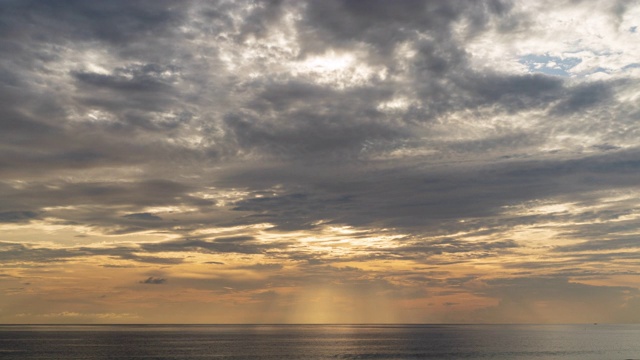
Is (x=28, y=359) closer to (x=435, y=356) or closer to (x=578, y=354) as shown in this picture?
(x=435, y=356)

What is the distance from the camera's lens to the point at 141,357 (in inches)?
6467

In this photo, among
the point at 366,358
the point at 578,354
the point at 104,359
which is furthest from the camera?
the point at 578,354

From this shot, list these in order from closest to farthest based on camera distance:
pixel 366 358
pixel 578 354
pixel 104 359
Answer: pixel 104 359 < pixel 366 358 < pixel 578 354

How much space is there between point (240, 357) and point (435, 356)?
61255 mm

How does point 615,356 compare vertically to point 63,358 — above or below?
below

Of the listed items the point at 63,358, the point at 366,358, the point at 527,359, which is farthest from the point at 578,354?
the point at 63,358

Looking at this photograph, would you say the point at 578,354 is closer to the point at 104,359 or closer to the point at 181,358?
the point at 181,358

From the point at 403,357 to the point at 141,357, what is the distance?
79.0 metres

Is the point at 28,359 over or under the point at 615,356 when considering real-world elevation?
over

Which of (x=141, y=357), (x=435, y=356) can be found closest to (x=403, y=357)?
(x=435, y=356)

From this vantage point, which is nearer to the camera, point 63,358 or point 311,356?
point 63,358

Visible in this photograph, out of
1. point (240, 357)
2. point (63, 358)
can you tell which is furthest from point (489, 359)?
point (63, 358)

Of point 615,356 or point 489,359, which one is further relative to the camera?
point 615,356

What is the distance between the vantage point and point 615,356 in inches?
6919
